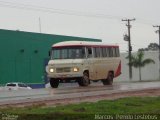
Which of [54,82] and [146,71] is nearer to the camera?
[54,82]

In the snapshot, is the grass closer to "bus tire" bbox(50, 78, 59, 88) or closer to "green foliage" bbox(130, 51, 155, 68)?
"bus tire" bbox(50, 78, 59, 88)

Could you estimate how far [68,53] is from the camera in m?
31.3

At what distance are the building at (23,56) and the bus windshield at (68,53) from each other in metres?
29.9

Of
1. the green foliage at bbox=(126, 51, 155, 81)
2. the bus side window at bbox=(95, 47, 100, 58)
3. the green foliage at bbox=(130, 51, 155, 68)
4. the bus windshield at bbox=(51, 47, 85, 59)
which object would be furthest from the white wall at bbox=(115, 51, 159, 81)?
the bus windshield at bbox=(51, 47, 85, 59)

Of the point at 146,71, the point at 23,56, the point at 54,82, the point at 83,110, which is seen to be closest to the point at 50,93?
the point at 54,82

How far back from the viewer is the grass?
13.1 m

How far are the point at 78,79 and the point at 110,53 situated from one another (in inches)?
171

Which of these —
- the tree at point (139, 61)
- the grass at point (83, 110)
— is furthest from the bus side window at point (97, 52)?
the tree at point (139, 61)

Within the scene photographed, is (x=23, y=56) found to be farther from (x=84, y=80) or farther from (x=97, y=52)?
(x=84, y=80)

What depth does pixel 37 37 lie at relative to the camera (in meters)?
68.0

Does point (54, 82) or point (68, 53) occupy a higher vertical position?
point (68, 53)

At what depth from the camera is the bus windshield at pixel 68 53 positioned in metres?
31.3

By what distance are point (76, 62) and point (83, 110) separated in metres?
16.1

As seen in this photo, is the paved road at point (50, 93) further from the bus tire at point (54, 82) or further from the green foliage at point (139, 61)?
the green foliage at point (139, 61)
